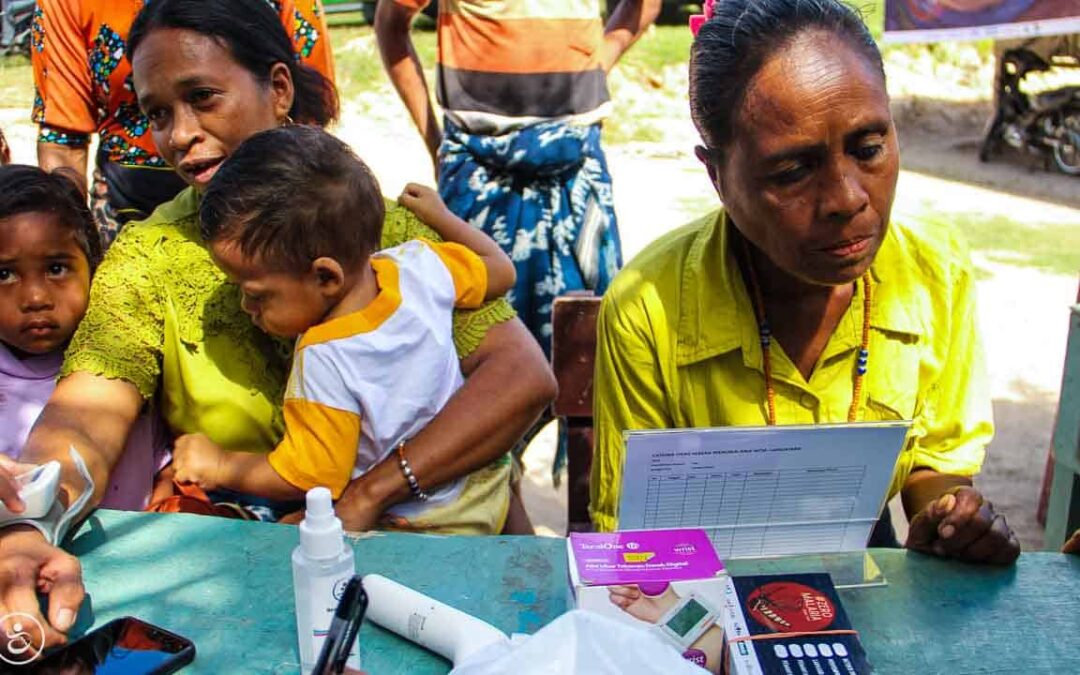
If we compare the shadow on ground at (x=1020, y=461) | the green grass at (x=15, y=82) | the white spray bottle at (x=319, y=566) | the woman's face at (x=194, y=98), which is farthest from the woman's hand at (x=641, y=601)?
the green grass at (x=15, y=82)

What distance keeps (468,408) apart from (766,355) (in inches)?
22.1

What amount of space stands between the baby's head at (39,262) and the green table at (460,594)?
55cm

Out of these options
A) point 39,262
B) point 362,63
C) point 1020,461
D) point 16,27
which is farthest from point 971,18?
point 16,27

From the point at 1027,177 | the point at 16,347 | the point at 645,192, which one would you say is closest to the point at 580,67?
the point at 16,347

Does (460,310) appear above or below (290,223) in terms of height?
below

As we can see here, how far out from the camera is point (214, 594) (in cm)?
148

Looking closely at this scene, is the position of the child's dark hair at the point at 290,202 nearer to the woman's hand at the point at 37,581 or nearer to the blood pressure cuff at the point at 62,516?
the blood pressure cuff at the point at 62,516

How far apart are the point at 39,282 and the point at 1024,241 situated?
7426 millimetres

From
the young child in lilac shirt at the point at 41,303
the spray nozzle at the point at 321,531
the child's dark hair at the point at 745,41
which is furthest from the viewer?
the young child in lilac shirt at the point at 41,303

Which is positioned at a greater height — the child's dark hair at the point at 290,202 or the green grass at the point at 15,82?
the child's dark hair at the point at 290,202

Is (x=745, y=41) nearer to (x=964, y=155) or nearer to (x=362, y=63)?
(x=964, y=155)

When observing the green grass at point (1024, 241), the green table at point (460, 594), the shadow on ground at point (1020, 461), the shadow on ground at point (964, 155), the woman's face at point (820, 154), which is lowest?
the shadow on ground at point (964, 155)

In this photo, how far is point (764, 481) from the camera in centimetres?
137

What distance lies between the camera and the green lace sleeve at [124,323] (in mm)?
1854
